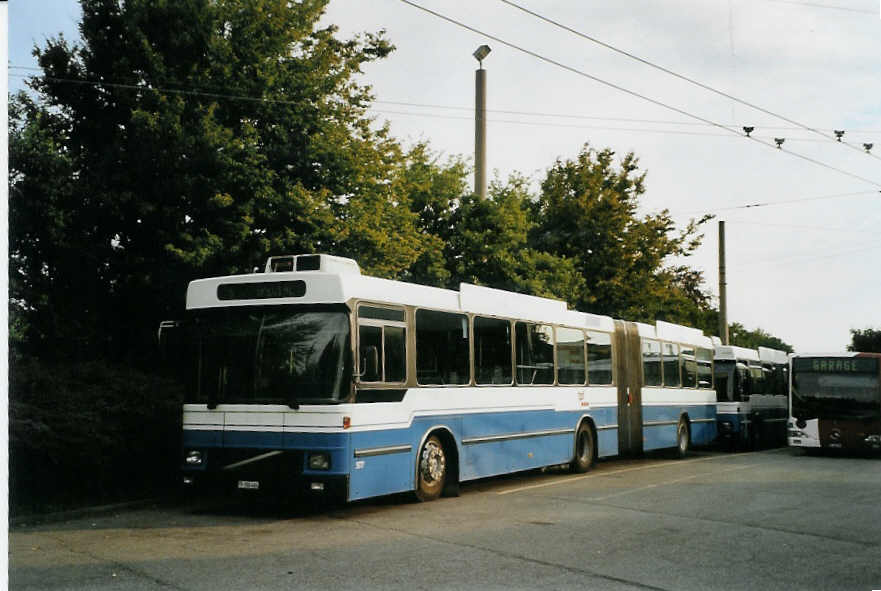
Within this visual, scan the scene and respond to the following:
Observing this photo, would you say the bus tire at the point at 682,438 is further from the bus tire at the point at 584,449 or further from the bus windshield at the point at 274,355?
the bus windshield at the point at 274,355

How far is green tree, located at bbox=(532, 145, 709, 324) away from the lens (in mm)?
33500

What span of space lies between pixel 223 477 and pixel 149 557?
9.74 feet

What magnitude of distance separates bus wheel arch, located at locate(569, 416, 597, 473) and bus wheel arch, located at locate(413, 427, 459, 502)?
479cm

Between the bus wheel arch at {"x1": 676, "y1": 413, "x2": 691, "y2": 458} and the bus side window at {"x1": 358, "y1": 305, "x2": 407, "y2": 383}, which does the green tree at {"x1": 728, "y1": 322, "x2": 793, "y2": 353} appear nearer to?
the bus wheel arch at {"x1": 676, "y1": 413, "x2": 691, "y2": 458}

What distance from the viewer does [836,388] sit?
83.3 ft

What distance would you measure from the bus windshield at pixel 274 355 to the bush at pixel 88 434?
1.83m

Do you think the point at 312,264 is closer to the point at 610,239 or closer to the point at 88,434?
the point at 88,434

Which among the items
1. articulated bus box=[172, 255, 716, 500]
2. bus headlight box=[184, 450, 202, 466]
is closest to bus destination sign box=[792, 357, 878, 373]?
articulated bus box=[172, 255, 716, 500]

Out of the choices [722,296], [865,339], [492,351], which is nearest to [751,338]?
[865,339]

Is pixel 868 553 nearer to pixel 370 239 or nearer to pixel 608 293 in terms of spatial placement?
pixel 370 239

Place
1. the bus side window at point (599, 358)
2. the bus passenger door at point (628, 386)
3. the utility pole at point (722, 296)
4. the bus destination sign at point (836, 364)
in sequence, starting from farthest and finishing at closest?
the utility pole at point (722, 296) < the bus destination sign at point (836, 364) < the bus passenger door at point (628, 386) < the bus side window at point (599, 358)

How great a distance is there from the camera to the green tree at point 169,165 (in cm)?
1712

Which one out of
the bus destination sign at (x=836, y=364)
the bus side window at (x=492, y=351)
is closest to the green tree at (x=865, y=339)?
the bus destination sign at (x=836, y=364)

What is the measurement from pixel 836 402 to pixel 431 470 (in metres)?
15.3
